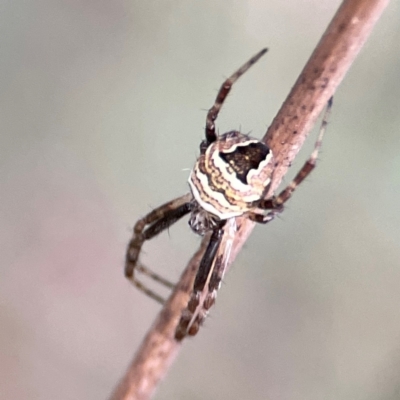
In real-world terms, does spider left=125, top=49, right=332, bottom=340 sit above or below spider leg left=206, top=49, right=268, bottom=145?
below

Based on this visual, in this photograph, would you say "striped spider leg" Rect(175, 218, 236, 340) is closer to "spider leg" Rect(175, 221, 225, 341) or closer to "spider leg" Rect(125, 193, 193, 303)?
"spider leg" Rect(175, 221, 225, 341)

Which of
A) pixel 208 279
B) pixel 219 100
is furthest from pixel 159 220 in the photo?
pixel 219 100

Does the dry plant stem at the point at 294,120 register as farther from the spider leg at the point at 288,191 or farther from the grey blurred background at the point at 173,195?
the grey blurred background at the point at 173,195

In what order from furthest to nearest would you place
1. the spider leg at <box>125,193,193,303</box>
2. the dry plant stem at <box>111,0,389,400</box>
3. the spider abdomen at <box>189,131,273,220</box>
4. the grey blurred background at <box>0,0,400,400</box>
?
the grey blurred background at <box>0,0,400,400</box> < the spider leg at <box>125,193,193,303</box> < the spider abdomen at <box>189,131,273,220</box> < the dry plant stem at <box>111,0,389,400</box>

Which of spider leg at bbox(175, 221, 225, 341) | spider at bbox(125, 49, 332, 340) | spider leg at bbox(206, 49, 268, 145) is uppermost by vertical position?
spider leg at bbox(206, 49, 268, 145)

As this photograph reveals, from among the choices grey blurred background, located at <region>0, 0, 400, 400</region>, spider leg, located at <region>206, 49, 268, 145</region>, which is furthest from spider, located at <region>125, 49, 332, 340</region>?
grey blurred background, located at <region>0, 0, 400, 400</region>

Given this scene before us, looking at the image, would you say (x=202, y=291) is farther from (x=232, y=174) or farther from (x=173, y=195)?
(x=173, y=195)


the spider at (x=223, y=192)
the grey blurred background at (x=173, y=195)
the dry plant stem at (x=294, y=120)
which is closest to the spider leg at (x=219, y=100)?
the spider at (x=223, y=192)

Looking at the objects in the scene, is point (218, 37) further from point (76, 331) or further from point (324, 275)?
point (76, 331)
